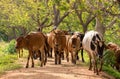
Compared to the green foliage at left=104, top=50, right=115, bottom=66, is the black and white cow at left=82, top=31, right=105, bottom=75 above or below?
above

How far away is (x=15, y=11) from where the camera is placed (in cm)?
4081

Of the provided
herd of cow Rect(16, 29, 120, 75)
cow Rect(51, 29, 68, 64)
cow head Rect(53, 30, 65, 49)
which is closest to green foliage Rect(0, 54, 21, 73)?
herd of cow Rect(16, 29, 120, 75)

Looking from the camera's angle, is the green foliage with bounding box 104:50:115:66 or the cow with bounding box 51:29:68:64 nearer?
the green foliage with bounding box 104:50:115:66

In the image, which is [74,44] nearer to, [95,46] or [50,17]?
[95,46]

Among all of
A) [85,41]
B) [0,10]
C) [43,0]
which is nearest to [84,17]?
[43,0]

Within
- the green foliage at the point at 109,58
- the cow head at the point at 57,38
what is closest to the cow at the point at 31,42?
the cow head at the point at 57,38

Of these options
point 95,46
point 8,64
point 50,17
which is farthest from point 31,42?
point 50,17

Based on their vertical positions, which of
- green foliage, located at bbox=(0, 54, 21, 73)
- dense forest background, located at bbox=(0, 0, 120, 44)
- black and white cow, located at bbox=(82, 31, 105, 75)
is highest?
dense forest background, located at bbox=(0, 0, 120, 44)

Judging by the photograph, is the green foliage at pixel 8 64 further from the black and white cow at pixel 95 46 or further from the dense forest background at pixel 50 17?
the dense forest background at pixel 50 17

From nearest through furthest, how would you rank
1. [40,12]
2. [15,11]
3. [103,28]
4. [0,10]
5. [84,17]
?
[103,28] < [84,17] < [40,12] < [15,11] < [0,10]

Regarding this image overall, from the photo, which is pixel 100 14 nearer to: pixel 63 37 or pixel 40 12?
pixel 63 37

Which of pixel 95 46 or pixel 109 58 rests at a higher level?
pixel 95 46

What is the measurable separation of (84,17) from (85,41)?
56.2 feet

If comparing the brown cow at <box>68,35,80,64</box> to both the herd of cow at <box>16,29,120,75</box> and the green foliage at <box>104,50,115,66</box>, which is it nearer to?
the herd of cow at <box>16,29,120,75</box>
